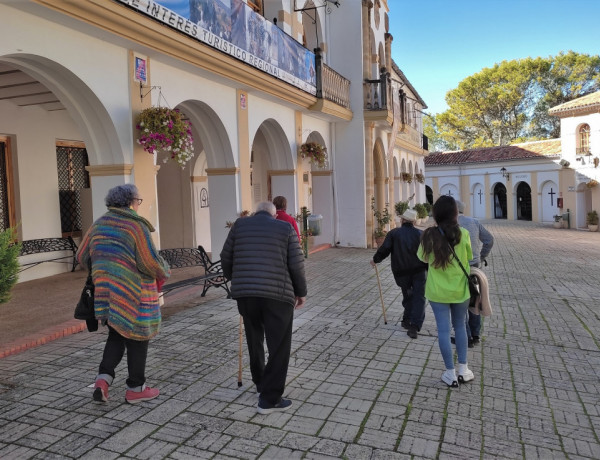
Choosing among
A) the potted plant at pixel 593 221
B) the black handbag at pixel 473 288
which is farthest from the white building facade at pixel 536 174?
the black handbag at pixel 473 288

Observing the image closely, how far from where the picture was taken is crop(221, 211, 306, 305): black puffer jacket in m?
3.82

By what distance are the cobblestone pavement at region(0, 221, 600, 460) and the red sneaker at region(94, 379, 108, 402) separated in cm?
9

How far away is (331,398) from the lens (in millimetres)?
4246

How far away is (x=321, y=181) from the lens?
635 inches

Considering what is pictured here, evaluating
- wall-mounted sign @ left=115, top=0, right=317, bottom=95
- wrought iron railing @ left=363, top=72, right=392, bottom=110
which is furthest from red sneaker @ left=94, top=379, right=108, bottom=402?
wrought iron railing @ left=363, top=72, right=392, bottom=110

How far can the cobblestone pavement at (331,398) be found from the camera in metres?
3.44

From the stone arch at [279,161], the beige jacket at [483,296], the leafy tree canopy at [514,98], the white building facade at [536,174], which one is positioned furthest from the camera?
the leafy tree canopy at [514,98]

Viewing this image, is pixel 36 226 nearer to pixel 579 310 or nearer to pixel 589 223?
pixel 579 310

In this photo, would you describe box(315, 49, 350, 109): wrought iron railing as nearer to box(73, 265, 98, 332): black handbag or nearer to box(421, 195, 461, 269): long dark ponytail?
box(421, 195, 461, 269): long dark ponytail

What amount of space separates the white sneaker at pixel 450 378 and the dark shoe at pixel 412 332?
4.86 ft

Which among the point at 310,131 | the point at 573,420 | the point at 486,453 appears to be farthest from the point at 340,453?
the point at 310,131

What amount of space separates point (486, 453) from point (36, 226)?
372 inches

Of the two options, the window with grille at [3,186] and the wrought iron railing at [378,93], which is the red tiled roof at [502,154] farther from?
the window with grille at [3,186]

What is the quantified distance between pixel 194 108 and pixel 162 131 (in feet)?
8.33
